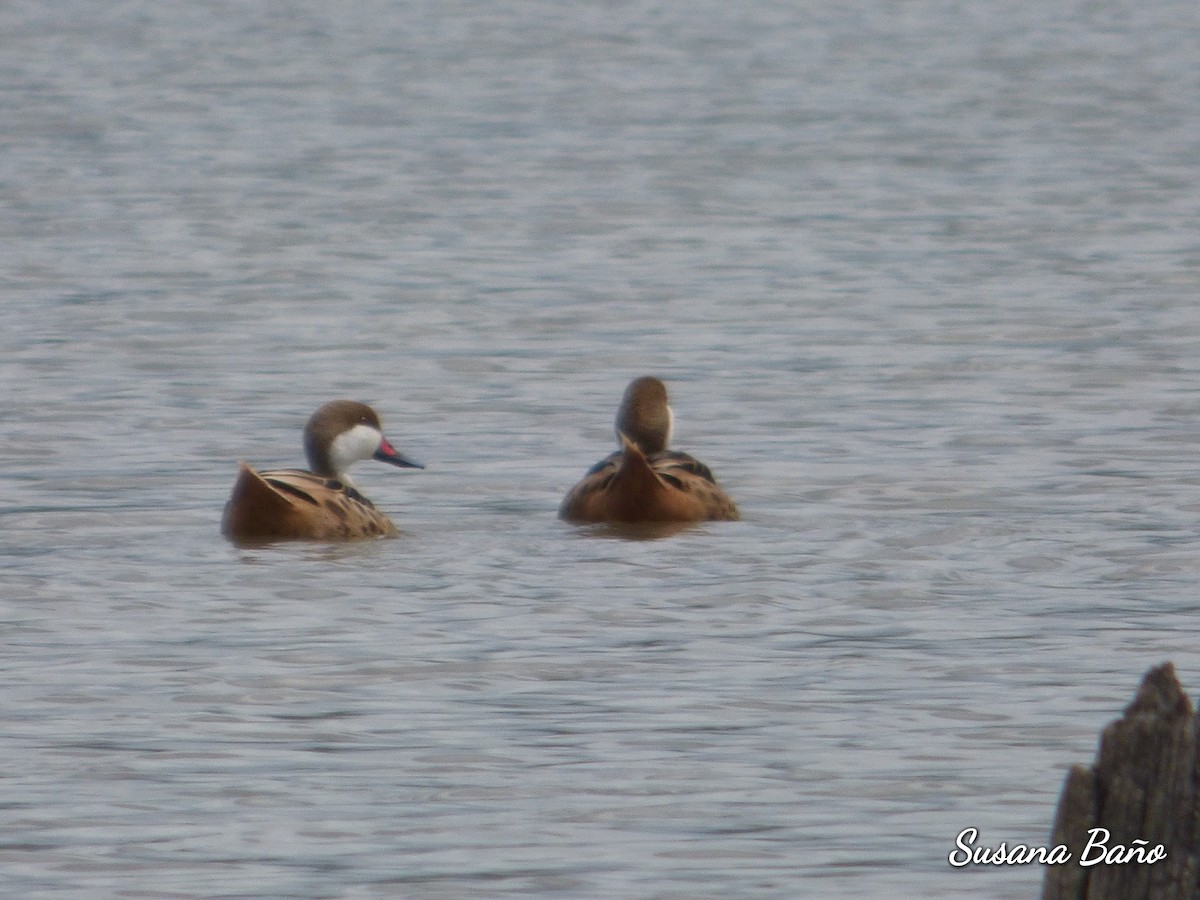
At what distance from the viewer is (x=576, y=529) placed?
42.7 feet

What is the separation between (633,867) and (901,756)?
1267 mm

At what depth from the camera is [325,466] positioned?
44.4 ft

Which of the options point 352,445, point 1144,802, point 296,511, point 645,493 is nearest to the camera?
point 1144,802

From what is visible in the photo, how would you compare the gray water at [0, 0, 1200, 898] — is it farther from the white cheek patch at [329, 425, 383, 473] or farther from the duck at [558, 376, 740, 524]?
the white cheek patch at [329, 425, 383, 473]

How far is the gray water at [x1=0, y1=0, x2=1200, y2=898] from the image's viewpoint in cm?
816

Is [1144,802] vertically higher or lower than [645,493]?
higher

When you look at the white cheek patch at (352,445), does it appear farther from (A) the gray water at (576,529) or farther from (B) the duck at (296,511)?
(A) the gray water at (576,529)

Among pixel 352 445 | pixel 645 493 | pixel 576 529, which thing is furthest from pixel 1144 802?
pixel 352 445

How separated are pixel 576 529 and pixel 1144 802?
7.08 metres

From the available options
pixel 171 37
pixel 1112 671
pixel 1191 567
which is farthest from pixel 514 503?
pixel 171 37

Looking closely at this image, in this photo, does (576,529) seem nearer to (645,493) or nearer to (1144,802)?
(645,493)

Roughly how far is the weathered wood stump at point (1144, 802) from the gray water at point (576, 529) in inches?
57.2

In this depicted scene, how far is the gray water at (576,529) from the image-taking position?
8.16 m

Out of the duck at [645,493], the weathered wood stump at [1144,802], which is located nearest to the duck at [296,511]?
the duck at [645,493]
